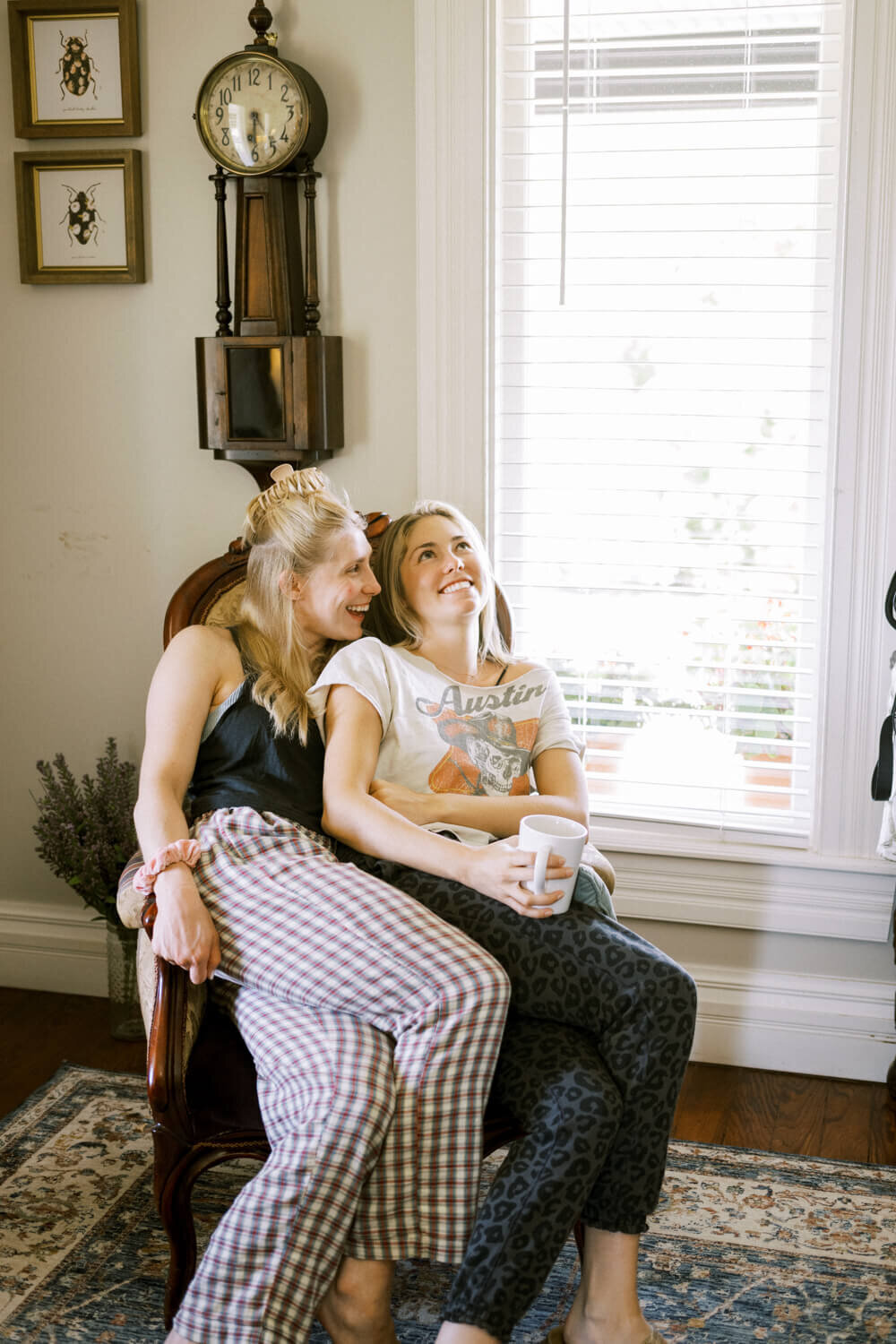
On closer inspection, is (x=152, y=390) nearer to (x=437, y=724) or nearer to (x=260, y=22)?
(x=260, y=22)

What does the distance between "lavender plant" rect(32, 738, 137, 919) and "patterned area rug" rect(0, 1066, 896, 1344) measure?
0.44 m

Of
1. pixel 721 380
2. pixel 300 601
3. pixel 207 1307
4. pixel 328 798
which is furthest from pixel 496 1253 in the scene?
pixel 721 380

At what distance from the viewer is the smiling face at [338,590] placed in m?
1.92

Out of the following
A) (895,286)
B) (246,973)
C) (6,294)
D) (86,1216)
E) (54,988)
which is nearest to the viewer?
(246,973)

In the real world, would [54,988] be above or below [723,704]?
below

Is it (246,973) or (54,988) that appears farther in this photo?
(54,988)

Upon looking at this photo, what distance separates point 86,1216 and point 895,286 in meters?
2.03

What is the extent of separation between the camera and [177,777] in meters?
1.79

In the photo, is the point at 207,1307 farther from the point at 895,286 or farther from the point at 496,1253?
the point at 895,286

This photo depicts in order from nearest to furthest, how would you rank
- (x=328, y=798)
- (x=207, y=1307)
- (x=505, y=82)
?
(x=207, y=1307)
(x=328, y=798)
(x=505, y=82)

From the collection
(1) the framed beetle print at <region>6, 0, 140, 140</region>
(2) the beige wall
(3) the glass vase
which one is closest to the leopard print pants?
(3) the glass vase

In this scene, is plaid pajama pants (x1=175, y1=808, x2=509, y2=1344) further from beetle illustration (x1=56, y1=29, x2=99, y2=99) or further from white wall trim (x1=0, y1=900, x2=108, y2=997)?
beetle illustration (x1=56, y1=29, x2=99, y2=99)

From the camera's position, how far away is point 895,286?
2.15 meters

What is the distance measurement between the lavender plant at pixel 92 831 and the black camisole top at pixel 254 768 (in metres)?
0.69
